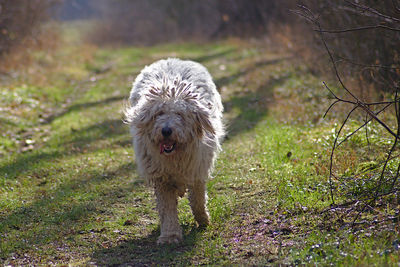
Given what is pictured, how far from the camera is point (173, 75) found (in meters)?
6.19

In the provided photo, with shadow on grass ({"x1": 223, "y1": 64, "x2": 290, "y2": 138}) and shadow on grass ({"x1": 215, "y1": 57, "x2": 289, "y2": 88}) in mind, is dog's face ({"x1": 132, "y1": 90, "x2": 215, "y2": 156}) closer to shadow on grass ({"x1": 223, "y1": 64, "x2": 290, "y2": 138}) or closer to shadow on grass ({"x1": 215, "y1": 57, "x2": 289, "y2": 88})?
shadow on grass ({"x1": 223, "y1": 64, "x2": 290, "y2": 138})

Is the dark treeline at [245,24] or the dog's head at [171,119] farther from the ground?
the dark treeline at [245,24]

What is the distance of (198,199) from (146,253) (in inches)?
35.2

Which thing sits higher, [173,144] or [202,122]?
[202,122]

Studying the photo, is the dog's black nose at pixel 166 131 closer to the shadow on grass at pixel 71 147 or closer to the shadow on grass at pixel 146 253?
the shadow on grass at pixel 146 253

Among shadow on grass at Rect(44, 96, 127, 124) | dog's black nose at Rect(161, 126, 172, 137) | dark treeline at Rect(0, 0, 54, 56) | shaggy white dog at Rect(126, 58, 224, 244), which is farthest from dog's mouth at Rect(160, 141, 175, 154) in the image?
dark treeline at Rect(0, 0, 54, 56)

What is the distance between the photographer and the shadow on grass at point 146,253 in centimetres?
482

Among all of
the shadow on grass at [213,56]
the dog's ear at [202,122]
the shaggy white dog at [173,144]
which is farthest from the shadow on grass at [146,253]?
the shadow on grass at [213,56]

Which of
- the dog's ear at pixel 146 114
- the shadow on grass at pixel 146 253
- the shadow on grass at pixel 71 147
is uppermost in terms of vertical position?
the dog's ear at pixel 146 114

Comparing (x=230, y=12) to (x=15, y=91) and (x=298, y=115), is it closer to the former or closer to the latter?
(x=15, y=91)

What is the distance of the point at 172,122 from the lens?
5148 mm

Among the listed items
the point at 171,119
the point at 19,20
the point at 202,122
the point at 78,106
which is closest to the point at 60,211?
the point at 171,119

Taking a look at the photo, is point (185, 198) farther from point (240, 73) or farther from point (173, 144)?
point (240, 73)

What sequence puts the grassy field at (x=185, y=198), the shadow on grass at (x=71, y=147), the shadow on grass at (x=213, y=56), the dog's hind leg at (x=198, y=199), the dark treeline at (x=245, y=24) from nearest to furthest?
the grassy field at (x=185, y=198), the dog's hind leg at (x=198, y=199), the shadow on grass at (x=71, y=147), the dark treeline at (x=245, y=24), the shadow on grass at (x=213, y=56)
